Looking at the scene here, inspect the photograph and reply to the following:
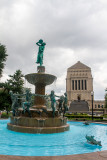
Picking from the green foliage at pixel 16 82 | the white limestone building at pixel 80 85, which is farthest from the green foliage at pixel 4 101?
the white limestone building at pixel 80 85

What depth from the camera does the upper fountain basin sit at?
1234 centimetres

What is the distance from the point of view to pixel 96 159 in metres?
4.32

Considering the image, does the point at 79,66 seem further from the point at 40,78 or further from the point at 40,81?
the point at 40,78

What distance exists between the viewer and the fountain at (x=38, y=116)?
9.83 metres

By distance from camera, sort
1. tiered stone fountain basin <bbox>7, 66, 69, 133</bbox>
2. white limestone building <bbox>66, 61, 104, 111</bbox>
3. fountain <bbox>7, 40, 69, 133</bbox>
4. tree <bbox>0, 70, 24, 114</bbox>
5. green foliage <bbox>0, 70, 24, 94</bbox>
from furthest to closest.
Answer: white limestone building <bbox>66, 61, 104, 111</bbox>
green foliage <bbox>0, 70, 24, 94</bbox>
tree <bbox>0, 70, 24, 114</bbox>
fountain <bbox>7, 40, 69, 133</bbox>
tiered stone fountain basin <bbox>7, 66, 69, 133</bbox>

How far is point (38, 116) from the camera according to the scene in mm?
11258

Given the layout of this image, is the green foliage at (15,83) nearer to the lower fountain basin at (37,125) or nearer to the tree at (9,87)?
the tree at (9,87)

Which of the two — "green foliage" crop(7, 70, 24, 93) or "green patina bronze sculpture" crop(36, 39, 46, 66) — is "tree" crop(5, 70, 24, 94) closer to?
"green foliage" crop(7, 70, 24, 93)

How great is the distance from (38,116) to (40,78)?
3303 millimetres

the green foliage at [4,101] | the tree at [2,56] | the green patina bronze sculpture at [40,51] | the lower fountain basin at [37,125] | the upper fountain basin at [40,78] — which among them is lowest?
the lower fountain basin at [37,125]

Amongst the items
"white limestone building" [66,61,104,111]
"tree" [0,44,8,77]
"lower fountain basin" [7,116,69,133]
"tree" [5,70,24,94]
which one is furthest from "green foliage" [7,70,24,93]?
"white limestone building" [66,61,104,111]

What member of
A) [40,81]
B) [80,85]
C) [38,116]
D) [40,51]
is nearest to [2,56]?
[40,51]

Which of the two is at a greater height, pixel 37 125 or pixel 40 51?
pixel 40 51

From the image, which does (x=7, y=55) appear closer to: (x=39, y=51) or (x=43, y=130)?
(x=39, y=51)
